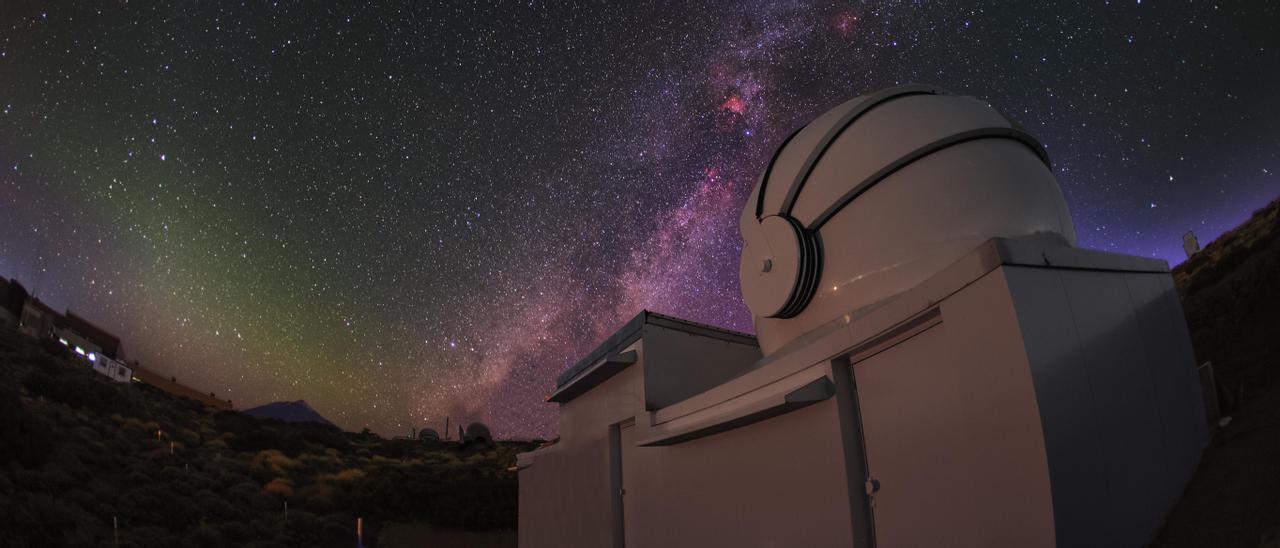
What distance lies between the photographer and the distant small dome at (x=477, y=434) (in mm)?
43000

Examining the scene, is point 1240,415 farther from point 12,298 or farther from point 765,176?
point 12,298

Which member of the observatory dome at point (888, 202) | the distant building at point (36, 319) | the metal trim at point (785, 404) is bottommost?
the metal trim at point (785, 404)

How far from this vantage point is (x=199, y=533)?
1499 centimetres

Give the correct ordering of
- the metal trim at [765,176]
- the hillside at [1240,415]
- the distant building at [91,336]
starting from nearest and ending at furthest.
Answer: the hillside at [1240,415] → the metal trim at [765,176] → the distant building at [91,336]

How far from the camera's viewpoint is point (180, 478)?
749 inches

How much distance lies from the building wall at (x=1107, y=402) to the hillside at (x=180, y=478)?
15.2m

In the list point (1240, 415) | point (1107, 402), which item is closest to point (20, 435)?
point (1107, 402)

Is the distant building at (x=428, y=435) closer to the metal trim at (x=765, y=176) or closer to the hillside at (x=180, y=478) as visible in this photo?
the hillside at (x=180, y=478)

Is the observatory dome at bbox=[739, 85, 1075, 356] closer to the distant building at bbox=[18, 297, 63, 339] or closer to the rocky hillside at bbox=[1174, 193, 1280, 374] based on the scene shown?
the rocky hillside at bbox=[1174, 193, 1280, 374]

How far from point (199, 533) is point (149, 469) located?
557cm

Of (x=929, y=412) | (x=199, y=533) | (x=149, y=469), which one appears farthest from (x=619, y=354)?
(x=149, y=469)

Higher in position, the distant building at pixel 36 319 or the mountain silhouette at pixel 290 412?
the distant building at pixel 36 319

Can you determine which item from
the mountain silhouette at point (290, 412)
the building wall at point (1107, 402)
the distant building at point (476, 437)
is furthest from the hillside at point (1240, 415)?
the mountain silhouette at point (290, 412)

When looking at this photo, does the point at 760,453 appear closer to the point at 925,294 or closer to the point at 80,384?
the point at 925,294
